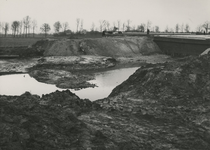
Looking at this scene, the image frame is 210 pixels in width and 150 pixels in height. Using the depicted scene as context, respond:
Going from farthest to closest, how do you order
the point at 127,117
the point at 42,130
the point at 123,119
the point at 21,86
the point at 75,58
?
the point at 75,58 < the point at 21,86 < the point at 127,117 < the point at 123,119 < the point at 42,130

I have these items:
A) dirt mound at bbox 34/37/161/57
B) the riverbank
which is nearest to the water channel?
the riverbank

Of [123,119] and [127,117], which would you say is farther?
[127,117]

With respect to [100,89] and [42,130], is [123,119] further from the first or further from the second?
[100,89]

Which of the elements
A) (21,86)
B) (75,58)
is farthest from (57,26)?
(21,86)

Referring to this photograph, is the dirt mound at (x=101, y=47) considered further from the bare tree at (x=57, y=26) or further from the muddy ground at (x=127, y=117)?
the bare tree at (x=57, y=26)

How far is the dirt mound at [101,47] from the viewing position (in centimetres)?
3697

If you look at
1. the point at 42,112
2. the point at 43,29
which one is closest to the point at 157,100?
the point at 42,112

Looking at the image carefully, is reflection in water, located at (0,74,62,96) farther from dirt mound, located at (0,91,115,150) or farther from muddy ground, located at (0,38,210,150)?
dirt mound, located at (0,91,115,150)

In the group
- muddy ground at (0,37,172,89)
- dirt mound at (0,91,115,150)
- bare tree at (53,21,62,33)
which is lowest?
dirt mound at (0,91,115,150)

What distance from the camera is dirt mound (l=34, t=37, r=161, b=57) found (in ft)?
121

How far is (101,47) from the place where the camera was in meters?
40.0

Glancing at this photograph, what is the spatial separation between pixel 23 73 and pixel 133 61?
16833mm

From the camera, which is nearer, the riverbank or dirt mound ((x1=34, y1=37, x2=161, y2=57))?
the riverbank

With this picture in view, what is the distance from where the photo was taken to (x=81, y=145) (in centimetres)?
765
